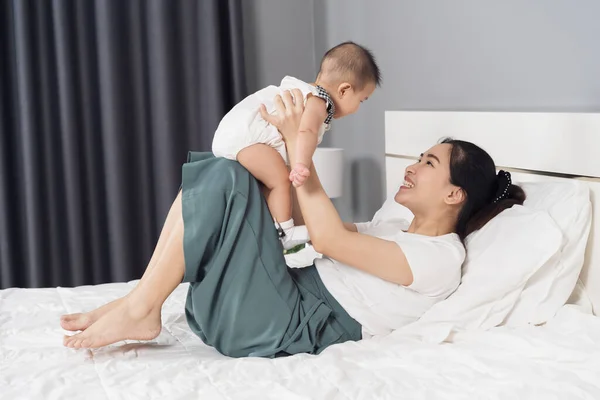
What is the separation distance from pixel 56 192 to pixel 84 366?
197 cm

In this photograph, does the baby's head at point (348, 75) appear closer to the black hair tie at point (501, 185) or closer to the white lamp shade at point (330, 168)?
the black hair tie at point (501, 185)

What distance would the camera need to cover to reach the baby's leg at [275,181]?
6.15 feet

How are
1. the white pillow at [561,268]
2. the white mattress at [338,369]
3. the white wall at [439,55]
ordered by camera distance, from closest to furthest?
the white mattress at [338,369]
the white pillow at [561,268]
the white wall at [439,55]

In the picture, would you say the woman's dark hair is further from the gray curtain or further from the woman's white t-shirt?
the gray curtain

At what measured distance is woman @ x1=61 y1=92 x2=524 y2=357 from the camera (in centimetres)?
175

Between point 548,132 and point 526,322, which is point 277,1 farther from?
point 526,322

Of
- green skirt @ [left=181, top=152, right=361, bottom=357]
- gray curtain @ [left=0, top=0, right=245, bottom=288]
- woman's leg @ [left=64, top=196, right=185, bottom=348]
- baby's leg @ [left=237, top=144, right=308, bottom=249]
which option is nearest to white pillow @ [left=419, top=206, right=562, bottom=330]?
green skirt @ [left=181, top=152, right=361, bottom=357]

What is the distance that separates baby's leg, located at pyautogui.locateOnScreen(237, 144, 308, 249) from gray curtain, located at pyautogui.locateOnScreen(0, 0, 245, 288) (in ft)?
5.78

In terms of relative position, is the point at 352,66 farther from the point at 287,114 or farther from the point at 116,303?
the point at 116,303

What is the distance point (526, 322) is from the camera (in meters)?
1.83

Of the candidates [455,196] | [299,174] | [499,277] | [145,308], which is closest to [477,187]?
[455,196]

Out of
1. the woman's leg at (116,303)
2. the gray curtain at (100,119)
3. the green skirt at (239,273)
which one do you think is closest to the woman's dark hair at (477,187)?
the green skirt at (239,273)

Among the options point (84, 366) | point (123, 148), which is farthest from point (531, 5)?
point (123, 148)

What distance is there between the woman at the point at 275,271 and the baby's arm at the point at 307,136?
0.04 metres
